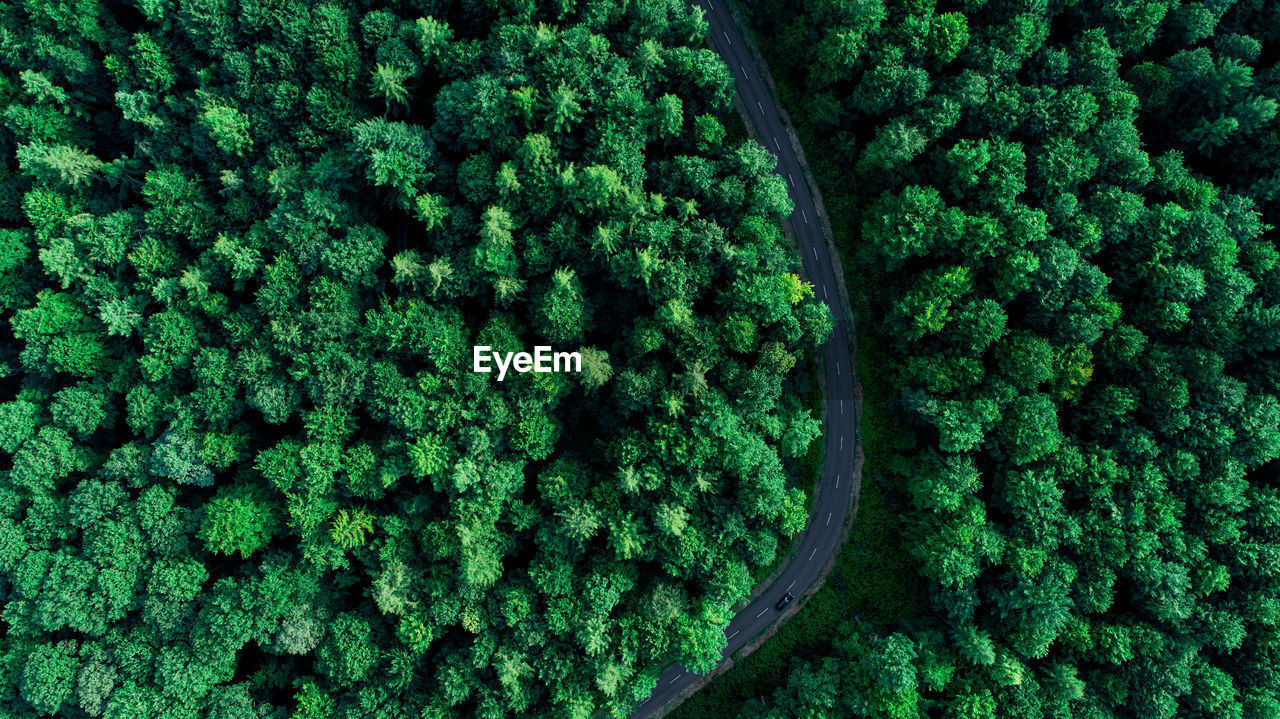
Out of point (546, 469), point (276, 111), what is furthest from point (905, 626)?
point (276, 111)

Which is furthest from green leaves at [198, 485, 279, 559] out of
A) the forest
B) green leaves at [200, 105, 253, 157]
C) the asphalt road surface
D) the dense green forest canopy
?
the forest

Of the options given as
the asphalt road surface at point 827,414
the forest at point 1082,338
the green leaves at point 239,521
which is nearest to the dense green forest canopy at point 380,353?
the green leaves at point 239,521

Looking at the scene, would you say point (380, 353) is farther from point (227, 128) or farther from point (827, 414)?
point (827, 414)

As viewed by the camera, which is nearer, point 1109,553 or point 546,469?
point 1109,553

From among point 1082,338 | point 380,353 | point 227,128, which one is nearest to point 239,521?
point 380,353

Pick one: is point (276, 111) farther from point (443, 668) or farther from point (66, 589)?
point (443, 668)

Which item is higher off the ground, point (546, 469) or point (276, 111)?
point (276, 111)

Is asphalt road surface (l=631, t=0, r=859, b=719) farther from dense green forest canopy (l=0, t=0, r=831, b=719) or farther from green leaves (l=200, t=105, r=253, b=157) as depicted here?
green leaves (l=200, t=105, r=253, b=157)

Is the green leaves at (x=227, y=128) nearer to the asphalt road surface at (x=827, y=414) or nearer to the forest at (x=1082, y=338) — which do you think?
the asphalt road surface at (x=827, y=414)
